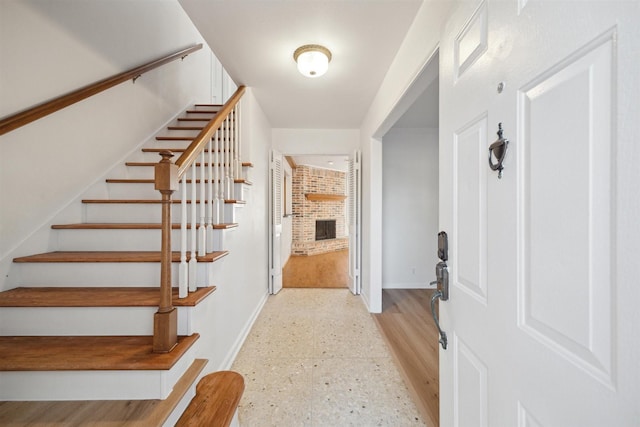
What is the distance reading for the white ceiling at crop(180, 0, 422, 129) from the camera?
1552mm

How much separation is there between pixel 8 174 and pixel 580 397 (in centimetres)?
253

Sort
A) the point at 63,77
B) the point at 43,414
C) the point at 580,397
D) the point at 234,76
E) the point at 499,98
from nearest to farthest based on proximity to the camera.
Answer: the point at 580,397 < the point at 499,98 < the point at 43,414 < the point at 63,77 < the point at 234,76

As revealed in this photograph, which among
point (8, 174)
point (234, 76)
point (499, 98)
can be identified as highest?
point (234, 76)

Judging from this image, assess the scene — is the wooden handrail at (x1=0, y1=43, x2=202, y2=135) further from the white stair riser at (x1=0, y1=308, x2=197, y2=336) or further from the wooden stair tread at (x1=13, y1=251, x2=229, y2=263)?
the white stair riser at (x1=0, y1=308, x2=197, y2=336)

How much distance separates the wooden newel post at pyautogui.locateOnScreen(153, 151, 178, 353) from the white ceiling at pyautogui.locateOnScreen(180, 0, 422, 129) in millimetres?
1136

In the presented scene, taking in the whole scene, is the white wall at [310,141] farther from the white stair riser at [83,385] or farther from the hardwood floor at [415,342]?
the white stair riser at [83,385]

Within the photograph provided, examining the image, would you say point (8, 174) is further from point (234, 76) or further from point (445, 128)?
point (445, 128)

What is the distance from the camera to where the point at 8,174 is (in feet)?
4.68

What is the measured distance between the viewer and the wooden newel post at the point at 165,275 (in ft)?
3.73

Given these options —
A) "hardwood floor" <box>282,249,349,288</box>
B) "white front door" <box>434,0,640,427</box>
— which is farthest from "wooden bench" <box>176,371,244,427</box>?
"hardwood floor" <box>282,249,349,288</box>

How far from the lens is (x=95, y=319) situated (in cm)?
128

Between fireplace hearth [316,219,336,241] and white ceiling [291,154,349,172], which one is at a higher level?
white ceiling [291,154,349,172]

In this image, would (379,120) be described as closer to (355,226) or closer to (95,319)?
(355,226)

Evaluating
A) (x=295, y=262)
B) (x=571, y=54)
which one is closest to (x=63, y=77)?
(x=571, y=54)
